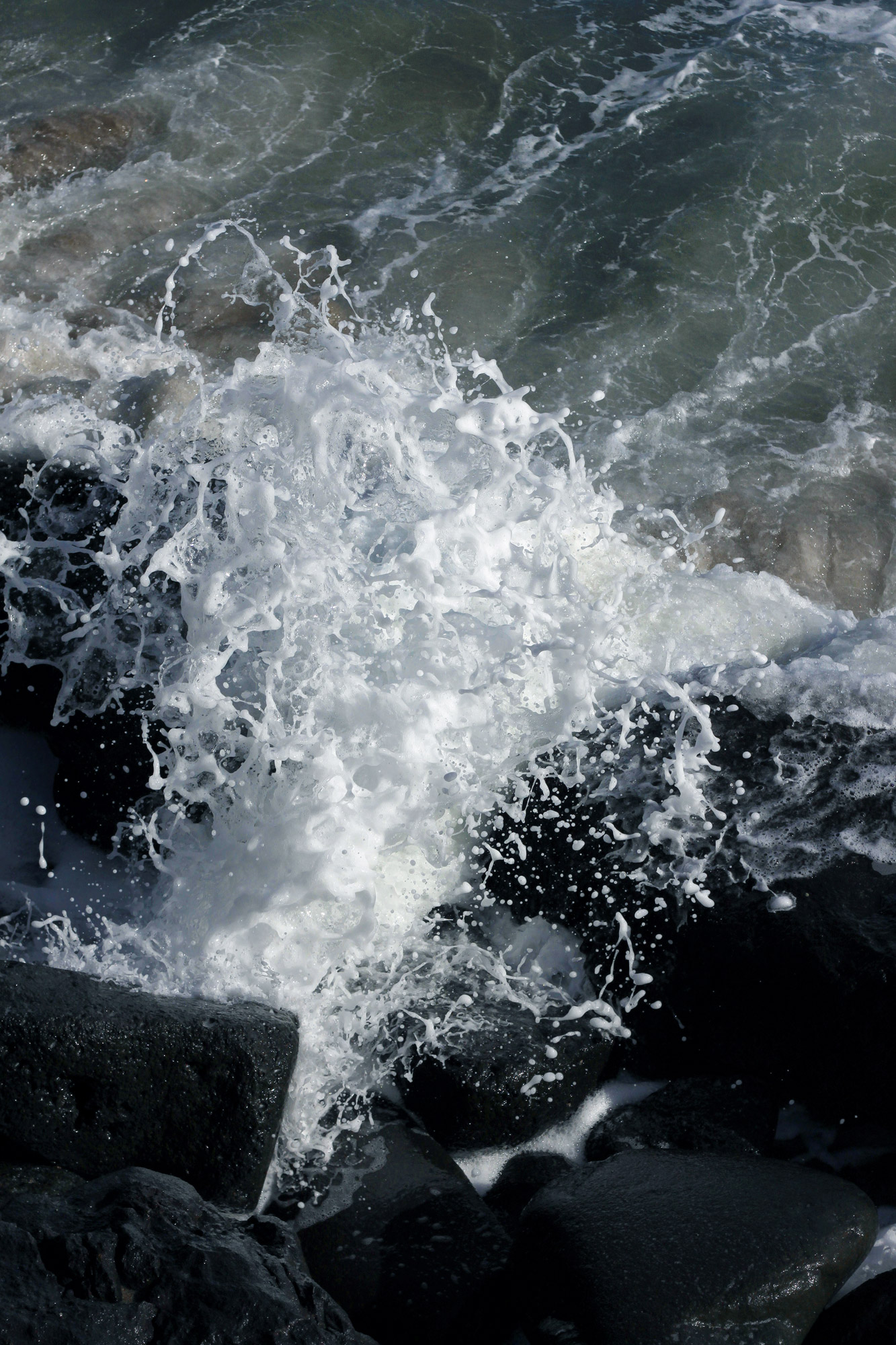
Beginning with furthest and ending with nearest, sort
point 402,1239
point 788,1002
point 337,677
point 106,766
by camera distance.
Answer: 1. point 106,766
2. point 337,677
3. point 788,1002
4. point 402,1239

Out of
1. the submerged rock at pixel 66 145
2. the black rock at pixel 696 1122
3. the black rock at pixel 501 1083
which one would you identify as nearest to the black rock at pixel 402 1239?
the black rock at pixel 501 1083

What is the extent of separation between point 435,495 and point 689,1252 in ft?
9.41

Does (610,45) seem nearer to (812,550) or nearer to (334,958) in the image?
(812,550)

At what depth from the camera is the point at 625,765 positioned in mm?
4445

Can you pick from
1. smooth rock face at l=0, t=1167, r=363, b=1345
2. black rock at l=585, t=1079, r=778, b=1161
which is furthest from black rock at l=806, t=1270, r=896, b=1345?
smooth rock face at l=0, t=1167, r=363, b=1345

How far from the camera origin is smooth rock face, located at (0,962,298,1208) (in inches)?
128

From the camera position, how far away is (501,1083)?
12.1ft

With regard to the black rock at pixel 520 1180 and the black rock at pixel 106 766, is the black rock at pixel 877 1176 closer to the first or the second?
the black rock at pixel 520 1180

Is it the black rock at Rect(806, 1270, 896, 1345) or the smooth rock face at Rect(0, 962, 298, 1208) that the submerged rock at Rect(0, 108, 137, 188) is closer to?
the smooth rock face at Rect(0, 962, 298, 1208)

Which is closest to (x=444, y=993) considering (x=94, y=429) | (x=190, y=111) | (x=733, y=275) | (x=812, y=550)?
(x=94, y=429)

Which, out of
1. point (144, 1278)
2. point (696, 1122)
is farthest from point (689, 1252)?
point (144, 1278)

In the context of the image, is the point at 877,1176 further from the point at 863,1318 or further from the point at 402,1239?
the point at 402,1239

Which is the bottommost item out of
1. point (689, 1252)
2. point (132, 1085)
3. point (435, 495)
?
point (689, 1252)

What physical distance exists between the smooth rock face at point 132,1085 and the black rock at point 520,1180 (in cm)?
78
